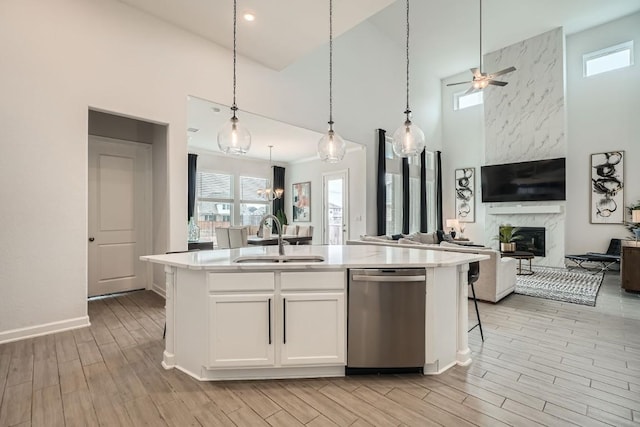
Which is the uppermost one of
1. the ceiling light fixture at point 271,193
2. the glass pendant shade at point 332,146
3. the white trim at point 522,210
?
the glass pendant shade at point 332,146

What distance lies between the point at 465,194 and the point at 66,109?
9.11 meters

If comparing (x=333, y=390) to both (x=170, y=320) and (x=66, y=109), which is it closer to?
(x=170, y=320)

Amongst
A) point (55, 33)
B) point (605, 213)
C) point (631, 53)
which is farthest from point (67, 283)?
point (631, 53)

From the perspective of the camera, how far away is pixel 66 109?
3223mm

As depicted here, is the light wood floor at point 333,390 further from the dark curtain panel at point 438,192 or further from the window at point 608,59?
the window at point 608,59

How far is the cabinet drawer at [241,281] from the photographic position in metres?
2.13

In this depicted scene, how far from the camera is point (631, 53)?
251 inches

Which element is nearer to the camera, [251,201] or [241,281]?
[241,281]

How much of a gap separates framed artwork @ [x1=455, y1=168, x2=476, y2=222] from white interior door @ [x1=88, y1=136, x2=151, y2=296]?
26.7 feet

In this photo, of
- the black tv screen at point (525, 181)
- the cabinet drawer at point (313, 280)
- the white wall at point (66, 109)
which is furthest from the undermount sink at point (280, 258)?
the black tv screen at point (525, 181)

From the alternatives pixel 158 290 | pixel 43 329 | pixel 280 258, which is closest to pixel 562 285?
pixel 280 258

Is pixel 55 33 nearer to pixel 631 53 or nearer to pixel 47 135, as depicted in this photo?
pixel 47 135

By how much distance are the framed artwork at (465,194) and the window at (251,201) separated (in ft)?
19.4

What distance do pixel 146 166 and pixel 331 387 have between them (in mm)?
4341
